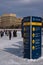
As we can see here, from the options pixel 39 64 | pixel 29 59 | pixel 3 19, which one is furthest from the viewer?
pixel 3 19

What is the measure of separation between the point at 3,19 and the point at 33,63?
166 meters

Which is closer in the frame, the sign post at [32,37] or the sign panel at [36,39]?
the sign post at [32,37]

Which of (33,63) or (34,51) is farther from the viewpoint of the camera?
(34,51)

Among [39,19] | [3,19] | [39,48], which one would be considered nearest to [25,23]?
[39,19]

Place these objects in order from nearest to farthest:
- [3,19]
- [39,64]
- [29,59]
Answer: [39,64], [29,59], [3,19]

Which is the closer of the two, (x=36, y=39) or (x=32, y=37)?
(x=32, y=37)

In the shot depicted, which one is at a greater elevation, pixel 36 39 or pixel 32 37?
pixel 32 37

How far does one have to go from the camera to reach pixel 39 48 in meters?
11.7

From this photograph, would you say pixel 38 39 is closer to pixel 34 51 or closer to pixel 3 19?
pixel 34 51

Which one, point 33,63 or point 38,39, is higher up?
point 38,39

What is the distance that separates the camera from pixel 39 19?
1173 cm

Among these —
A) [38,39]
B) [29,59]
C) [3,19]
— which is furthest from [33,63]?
[3,19]

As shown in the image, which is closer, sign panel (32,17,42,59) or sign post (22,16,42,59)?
sign post (22,16,42,59)

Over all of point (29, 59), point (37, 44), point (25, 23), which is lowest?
point (29, 59)
